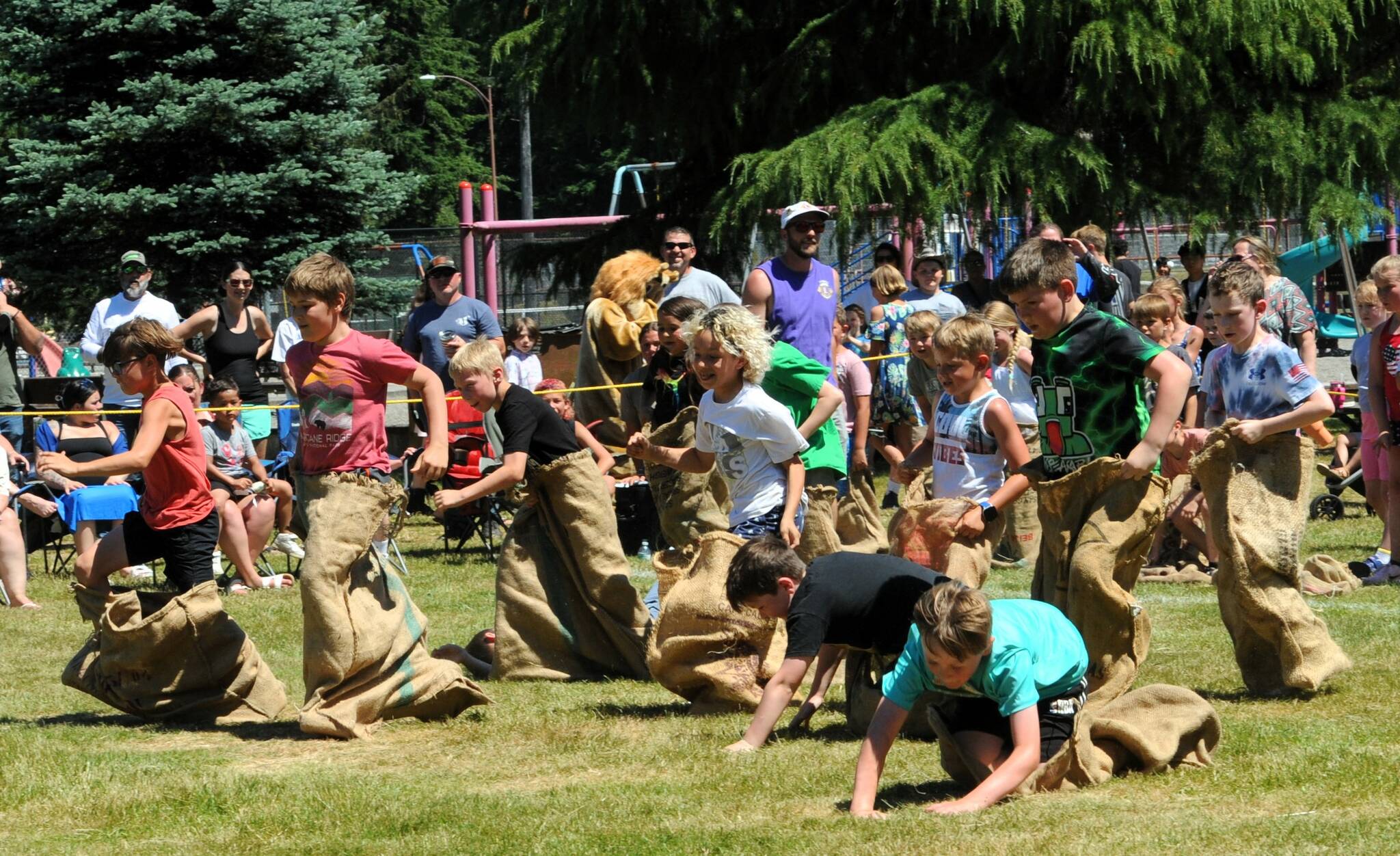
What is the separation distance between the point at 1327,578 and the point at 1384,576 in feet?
1.53

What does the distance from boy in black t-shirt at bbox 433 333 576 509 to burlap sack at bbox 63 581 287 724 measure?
3.55 ft

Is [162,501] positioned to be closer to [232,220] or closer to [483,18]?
[483,18]

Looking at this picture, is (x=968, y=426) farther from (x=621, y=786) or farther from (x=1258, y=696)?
(x=621, y=786)

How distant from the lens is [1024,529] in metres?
11.0

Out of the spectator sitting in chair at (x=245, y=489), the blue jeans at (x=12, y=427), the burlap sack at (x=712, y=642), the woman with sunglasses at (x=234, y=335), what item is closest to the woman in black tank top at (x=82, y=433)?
the blue jeans at (x=12, y=427)

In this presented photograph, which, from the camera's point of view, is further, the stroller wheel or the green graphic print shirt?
the stroller wheel

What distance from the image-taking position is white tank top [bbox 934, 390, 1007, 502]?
7.23 metres

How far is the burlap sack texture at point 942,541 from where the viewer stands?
653 centimetres

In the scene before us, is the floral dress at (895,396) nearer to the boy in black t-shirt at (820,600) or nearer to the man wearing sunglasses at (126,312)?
the man wearing sunglasses at (126,312)

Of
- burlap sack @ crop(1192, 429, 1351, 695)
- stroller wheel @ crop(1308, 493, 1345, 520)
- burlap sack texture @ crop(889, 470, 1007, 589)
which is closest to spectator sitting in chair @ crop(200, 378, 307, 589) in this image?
burlap sack texture @ crop(889, 470, 1007, 589)

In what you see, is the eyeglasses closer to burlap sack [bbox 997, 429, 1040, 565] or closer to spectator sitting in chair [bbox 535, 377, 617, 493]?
spectator sitting in chair [bbox 535, 377, 617, 493]

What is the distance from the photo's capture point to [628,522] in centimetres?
1184

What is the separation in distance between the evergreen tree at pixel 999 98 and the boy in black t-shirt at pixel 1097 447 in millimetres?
9666

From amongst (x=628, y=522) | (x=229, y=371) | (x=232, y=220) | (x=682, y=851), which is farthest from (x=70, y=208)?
(x=682, y=851)
